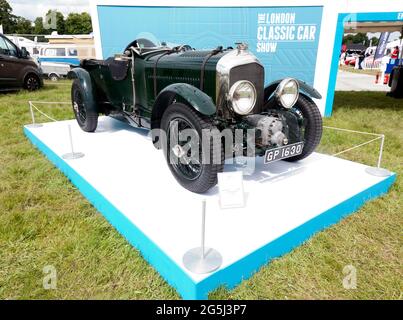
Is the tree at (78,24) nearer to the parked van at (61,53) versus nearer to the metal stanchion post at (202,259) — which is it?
the parked van at (61,53)

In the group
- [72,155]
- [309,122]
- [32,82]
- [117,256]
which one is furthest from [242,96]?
[32,82]

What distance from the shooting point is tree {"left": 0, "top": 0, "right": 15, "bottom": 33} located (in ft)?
145

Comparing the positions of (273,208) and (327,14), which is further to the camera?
(327,14)

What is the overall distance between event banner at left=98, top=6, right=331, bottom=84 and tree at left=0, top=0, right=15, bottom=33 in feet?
153

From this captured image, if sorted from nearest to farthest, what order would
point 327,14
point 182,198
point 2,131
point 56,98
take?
point 182,198
point 2,131
point 327,14
point 56,98

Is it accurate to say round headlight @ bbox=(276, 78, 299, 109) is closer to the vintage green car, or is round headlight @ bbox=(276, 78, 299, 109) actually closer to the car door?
the vintage green car

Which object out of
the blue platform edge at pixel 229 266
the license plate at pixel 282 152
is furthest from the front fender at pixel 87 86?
the license plate at pixel 282 152

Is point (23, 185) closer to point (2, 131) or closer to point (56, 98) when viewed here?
point (2, 131)

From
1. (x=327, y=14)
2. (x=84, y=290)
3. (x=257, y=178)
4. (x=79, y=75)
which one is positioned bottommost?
(x=84, y=290)

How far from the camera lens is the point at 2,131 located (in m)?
5.38

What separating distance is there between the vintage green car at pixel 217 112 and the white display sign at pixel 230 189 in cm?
16

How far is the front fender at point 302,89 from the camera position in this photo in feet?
10.1

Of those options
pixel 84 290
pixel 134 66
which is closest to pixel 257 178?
pixel 84 290

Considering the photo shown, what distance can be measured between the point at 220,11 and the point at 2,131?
494cm
